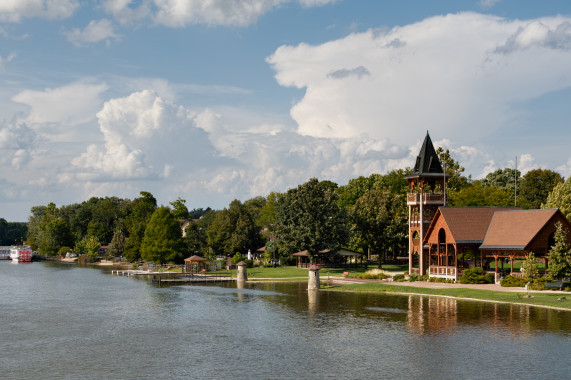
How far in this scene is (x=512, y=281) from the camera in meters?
61.4

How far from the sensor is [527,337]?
123 feet

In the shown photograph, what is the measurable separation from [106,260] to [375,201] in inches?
3769

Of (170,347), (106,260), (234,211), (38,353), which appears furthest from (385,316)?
(106,260)

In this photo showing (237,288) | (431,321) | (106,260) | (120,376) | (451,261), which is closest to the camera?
(120,376)

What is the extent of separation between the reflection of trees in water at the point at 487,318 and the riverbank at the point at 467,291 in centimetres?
145

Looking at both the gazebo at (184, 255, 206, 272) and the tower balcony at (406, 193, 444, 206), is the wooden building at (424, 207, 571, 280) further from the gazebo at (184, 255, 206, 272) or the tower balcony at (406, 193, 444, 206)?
the gazebo at (184, 255, 206, 272)

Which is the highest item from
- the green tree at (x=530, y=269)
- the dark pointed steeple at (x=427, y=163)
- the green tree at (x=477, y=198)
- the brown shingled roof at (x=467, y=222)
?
the dark pointed steeple at (x=427, y=163)

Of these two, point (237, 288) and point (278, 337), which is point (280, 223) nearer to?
point (237, 288)

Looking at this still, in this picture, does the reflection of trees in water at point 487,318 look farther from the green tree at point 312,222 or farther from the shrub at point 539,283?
the green tree at point 312,222

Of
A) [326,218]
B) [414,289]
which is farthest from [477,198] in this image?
[414,289]

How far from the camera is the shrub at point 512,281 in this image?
60469 mm

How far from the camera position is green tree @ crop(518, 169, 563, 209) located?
110 metres

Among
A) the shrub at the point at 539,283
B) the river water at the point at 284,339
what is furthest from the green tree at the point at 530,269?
the river water at the point at 284,339

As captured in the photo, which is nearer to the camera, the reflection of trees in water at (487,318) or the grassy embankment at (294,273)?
the reflection of trees in water at (487,318)
